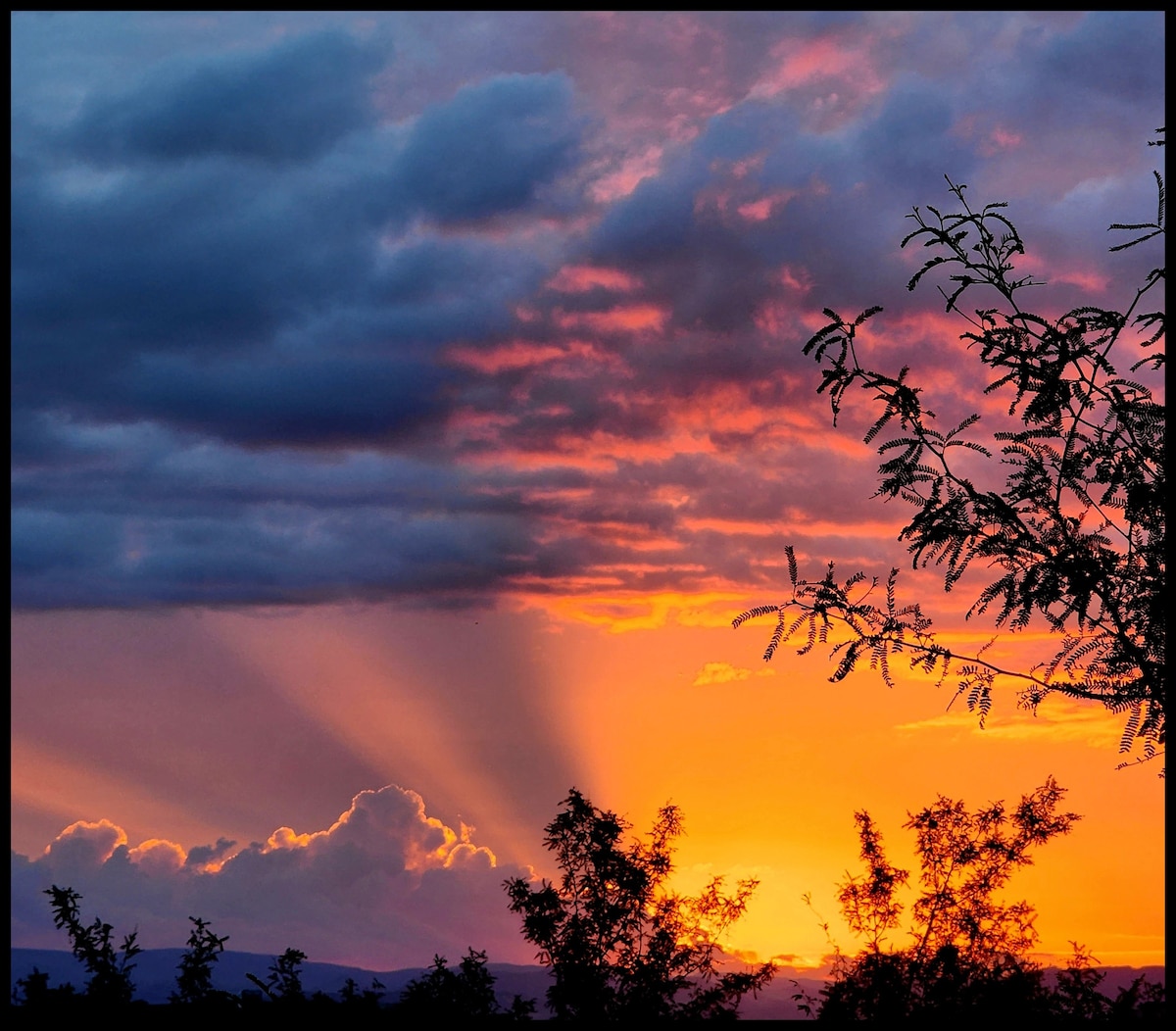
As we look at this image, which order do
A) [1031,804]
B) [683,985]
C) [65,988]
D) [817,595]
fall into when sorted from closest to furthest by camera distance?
1. [65,988]
2. [817,595]
3. [683,985]
4. [1031,804]

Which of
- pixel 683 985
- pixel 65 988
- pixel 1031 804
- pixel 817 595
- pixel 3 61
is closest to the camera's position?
pixel 65 988

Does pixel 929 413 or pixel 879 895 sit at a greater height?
pixel 929 413

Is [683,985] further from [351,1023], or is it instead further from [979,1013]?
[351,1023]

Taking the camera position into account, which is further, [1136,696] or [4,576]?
[1136,696]

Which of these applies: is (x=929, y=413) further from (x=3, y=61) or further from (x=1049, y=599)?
(x=3, y=61)

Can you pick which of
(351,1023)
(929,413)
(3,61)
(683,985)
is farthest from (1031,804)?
(3,61)

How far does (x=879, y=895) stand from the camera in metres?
15.3

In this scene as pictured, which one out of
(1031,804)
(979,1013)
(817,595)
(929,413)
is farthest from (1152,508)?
(1031,804)

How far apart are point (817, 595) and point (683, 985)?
21.8ft

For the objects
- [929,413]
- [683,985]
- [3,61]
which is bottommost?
[683,985]

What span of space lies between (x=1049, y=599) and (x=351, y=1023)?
6050 millimetres

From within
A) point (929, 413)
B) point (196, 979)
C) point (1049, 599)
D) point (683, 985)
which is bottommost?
point (683, 985)

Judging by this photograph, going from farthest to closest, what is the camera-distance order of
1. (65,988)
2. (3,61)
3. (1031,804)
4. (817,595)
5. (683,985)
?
(1031,804), (683,985), (817,595), (3,61), (65,988)

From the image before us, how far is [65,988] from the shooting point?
781 centimetres
